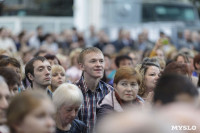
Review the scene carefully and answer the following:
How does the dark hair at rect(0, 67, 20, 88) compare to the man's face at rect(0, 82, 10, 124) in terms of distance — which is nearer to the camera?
the man's face at rect(0, 82, 10, 124)

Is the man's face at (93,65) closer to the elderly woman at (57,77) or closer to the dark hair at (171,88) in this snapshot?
the elderly woman at (57,77)

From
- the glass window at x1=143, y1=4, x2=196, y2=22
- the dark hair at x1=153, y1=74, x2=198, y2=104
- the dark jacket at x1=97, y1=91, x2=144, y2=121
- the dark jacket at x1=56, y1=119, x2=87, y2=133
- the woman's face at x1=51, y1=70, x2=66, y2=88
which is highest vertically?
the dark hair at x1=153, y1=74, x2=198, y2=104

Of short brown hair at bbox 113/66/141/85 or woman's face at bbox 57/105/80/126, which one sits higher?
short brown hair at bbox 113/66/141/85

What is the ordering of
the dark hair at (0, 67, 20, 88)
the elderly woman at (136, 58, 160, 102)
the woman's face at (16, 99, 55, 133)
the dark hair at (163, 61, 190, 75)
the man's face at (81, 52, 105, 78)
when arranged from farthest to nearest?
the elderly woman at (136, 58, 160, 102) → the man's face at (81, 52, 105, 78) → the dark hair at (163, 61, 190, 75) → the dark hair at (0, 67, 20, 88) → the woman's face at (16, 99, 55, 133)

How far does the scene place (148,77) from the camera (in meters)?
8.30

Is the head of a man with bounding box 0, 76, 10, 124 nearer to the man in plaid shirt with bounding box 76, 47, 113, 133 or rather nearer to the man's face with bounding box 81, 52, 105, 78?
the man in plaid shirt with bounding box 76, 47, 113, 133

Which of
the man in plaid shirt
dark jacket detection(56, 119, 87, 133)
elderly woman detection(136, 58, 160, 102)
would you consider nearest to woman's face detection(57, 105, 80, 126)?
dark jacket detection(56, 119, 87, 133)

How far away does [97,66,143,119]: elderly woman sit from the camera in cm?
649

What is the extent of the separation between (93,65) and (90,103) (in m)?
0.71

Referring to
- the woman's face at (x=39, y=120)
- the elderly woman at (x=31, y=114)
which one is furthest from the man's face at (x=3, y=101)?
the woman's face at (x=39, y=120)

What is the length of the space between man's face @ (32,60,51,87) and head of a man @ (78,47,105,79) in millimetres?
499

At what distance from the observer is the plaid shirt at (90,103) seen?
721 centimetres

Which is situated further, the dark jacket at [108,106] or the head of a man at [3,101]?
the dark jacket at [108,106]

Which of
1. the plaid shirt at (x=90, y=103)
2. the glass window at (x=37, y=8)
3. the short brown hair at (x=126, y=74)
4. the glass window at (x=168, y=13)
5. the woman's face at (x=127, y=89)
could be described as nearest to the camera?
the woman's face at (x=127, y=89)
